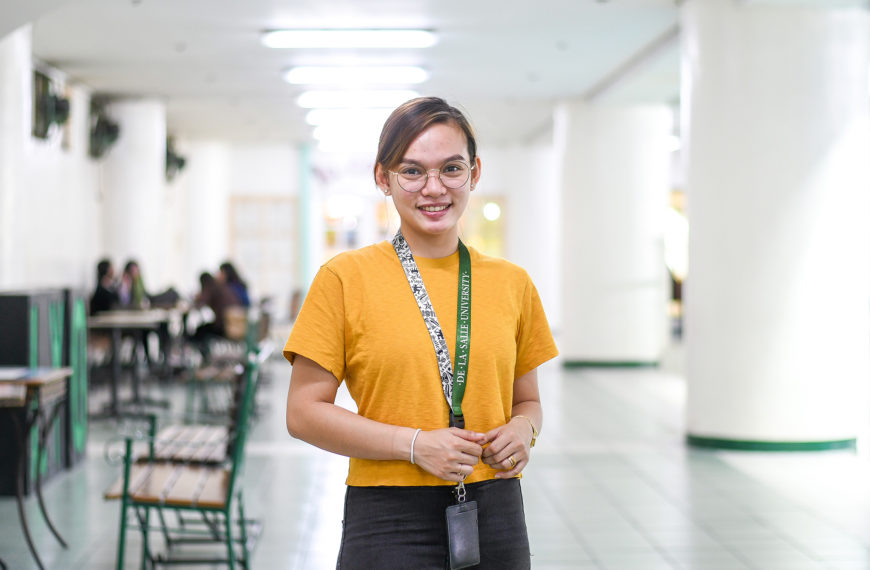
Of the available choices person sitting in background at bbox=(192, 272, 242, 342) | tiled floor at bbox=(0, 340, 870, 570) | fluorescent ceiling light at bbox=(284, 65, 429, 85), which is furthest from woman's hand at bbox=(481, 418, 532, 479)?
fluorescent ceiling light at bbox=(284, 65, 429, 85)

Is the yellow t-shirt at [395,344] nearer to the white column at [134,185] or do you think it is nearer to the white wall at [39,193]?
the white wall at [39,193]

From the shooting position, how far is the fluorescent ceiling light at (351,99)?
11.9 metres

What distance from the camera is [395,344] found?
1.57 meters

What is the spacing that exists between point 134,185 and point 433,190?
38.0 ft

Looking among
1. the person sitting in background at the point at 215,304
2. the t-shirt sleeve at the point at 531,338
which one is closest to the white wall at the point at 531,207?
the person sitting in background at the point at 215,304

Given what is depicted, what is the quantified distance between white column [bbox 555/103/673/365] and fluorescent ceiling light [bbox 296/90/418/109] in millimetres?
2221

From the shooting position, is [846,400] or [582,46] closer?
[846,400]

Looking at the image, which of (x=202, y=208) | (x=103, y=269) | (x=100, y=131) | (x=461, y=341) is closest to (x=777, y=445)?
(x=461, y=341)

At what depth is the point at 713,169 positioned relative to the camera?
7016 millimetres

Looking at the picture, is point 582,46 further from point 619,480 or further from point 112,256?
point 112,256

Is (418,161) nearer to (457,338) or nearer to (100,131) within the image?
(457,338)

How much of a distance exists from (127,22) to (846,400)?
656 cm

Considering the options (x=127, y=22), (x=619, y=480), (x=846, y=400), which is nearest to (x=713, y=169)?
(x=846, y=400)

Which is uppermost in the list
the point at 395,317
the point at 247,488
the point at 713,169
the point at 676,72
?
the point at 676,72
